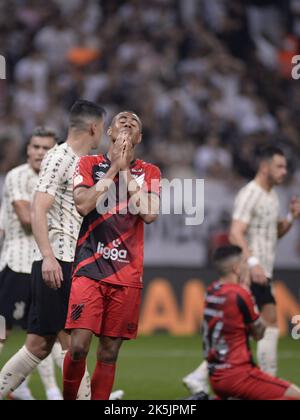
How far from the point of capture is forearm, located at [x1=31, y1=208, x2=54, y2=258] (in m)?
7.01

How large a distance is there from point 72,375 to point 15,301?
6.18ft

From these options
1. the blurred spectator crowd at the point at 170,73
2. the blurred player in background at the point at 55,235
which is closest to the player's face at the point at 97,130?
the blurred player in background at the point at 55,235

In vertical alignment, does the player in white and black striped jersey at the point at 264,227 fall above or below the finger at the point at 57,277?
above

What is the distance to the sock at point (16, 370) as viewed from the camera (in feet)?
23.9

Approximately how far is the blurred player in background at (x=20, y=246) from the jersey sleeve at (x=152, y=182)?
5.81 feet

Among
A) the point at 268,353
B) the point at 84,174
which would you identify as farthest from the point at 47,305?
the point at 268,353

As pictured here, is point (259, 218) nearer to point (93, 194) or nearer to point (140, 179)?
point (140, 179)

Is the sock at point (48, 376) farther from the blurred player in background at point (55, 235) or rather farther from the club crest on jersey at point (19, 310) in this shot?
the blurred player in background at point (55, 235)

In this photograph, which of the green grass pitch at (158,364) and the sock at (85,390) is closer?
the sock at (85,390)

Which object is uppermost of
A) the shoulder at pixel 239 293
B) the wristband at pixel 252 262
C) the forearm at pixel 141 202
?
the wristband at pixel 252 262

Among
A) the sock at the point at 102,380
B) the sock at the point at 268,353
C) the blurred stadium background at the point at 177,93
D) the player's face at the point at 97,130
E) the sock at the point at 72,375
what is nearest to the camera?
the sock at the point at 72,375

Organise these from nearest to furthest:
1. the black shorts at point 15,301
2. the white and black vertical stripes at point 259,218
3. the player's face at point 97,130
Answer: the player's face at point 97,130 < the black shorts at point 15,301 < the white and black vertical stripes at point 259,218

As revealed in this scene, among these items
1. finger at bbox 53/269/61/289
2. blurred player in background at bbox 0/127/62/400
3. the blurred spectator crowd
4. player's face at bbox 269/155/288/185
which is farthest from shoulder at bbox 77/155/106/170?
the blurred spectator crowd
